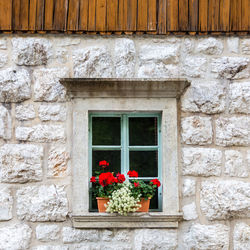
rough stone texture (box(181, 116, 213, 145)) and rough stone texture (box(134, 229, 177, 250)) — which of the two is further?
rough stone texture (box(181, 116, 213, 145))

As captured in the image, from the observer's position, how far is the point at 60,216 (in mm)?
3896

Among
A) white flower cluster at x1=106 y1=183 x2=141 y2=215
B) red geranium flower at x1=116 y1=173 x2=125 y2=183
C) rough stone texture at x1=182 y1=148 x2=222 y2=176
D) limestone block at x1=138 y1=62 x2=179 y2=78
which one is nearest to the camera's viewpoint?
white flower cluster at x1=106 y1=183 x2=141 y2=215

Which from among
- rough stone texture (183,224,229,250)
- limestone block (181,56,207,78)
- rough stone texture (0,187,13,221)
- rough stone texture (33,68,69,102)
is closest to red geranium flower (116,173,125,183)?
rough stone texture (183,224,229,250)

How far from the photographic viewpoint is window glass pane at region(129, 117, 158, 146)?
13.7ft

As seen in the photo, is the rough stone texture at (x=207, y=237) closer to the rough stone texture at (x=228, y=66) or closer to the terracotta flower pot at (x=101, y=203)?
the terracotta flower pot at (x=101, y=203)

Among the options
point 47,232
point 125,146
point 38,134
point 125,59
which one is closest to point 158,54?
point 125,59

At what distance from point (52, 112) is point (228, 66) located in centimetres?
193

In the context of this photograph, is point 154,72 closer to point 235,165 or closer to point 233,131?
point 233,131

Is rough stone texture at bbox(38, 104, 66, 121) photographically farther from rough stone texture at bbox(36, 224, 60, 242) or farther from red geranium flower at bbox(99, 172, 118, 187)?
rough stone texture at bbox(36, 224, 60, 242)

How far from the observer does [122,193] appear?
3811 mm

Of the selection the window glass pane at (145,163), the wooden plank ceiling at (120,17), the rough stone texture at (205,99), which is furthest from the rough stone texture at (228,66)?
the window glass pane at (145,163)

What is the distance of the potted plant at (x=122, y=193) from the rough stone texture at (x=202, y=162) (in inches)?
14.7

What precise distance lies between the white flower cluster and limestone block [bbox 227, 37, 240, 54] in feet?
6.10

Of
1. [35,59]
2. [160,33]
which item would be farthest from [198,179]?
[35,59]
